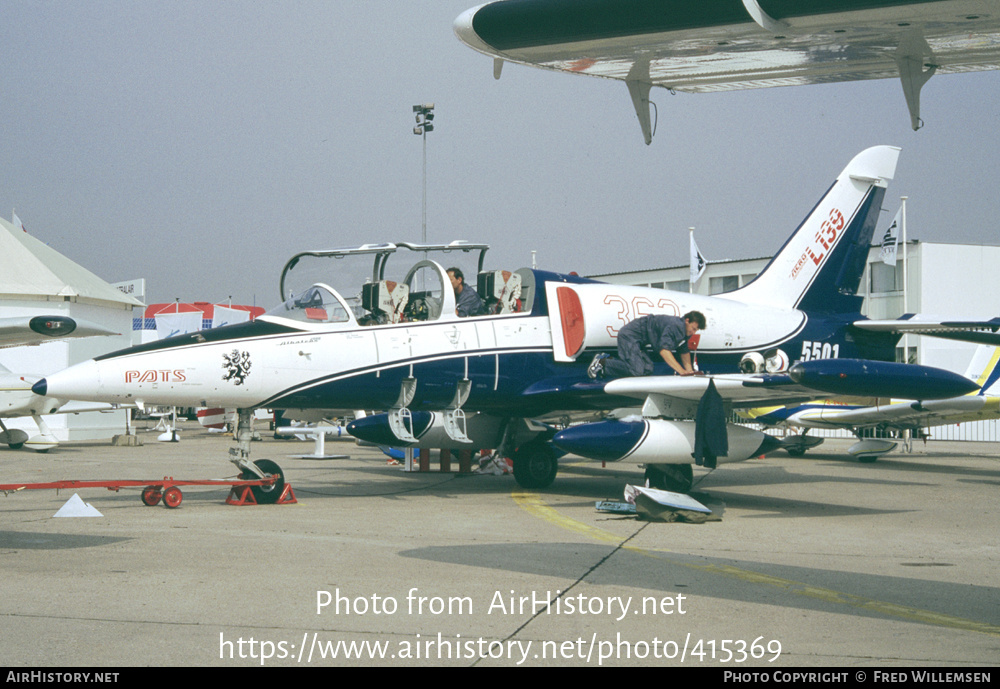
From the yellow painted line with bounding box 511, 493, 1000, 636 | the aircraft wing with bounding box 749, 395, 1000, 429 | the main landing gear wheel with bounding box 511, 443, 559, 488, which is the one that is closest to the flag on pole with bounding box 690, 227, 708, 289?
the aircraft wing with bounding box 749, 395, 1000, 429

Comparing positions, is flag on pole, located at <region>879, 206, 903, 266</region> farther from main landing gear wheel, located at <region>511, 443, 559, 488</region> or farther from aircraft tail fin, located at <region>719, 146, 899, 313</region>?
main landing gear wheel, located at <region>511, 443, 559, 488</region>

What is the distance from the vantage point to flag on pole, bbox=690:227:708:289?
37062 millimetres

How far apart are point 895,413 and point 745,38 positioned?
681 inches

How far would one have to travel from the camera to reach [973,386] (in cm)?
895

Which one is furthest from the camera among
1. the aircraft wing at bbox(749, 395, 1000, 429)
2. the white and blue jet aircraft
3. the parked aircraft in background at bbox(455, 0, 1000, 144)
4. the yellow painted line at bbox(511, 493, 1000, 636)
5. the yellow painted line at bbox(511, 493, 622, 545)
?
the aircraft wing at bbox(749, 395, 1000, 429)

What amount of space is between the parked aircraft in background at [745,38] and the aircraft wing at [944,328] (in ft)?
22.0

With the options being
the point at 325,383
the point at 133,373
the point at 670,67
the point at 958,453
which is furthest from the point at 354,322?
the point at 958,453

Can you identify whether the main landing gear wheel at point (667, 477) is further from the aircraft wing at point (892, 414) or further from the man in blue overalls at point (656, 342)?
the aircraft wing at point (892, 414)

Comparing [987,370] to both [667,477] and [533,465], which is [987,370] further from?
[667,477]

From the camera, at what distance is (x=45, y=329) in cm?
873

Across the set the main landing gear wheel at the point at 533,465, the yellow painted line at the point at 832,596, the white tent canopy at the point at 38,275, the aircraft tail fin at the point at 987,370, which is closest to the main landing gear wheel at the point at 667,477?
the yellow painted line at the point at 832,596

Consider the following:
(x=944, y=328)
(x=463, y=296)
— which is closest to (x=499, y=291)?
(x=463, y=296)

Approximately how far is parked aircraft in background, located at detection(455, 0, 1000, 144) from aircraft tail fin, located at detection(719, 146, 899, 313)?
1061 centimetres

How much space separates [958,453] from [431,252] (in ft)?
61.3
